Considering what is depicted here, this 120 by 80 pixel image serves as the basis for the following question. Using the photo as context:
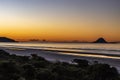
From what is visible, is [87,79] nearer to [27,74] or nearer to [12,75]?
[27,74]

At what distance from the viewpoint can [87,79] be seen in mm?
21859

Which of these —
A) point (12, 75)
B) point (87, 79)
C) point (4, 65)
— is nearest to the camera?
point (12, 75)

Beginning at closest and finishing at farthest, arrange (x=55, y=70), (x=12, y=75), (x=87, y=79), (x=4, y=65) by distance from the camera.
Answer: (x=12, y=75) < (x=4, y=65) < (x=87, y=79) < (x=55, y=70)

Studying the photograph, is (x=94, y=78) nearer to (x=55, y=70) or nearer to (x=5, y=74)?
(x=55, y=70)

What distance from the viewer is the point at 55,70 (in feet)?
76.3

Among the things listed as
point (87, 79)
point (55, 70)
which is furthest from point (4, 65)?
→ point (87, 79)

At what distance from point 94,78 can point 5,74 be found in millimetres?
6968

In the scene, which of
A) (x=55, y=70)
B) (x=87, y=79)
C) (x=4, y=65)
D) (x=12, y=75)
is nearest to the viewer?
(x=12, y=75)

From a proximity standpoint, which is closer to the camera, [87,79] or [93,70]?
[87,79]

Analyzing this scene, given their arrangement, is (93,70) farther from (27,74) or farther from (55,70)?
(27,74)

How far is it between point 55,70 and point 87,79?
9.03ft

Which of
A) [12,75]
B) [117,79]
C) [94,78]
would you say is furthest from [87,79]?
[12,75]

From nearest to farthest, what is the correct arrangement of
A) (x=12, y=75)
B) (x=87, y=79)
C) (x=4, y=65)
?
(x=12, y=75)
(x=4, y=65)
(x=87, y=79)

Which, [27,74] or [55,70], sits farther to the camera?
[55,70]
